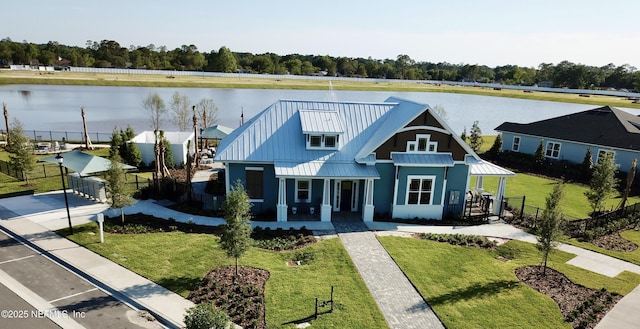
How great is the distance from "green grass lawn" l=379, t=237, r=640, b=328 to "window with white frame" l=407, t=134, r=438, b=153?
17.7 feet

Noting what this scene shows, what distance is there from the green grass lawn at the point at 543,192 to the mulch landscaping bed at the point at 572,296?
904cm

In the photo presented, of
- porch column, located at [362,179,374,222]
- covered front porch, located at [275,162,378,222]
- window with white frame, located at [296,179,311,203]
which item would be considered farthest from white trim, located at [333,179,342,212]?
porch column, located at [362,179,374,222]

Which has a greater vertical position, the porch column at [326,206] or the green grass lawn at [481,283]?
the porch column at [326,206]

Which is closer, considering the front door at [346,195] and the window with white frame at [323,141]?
the window with white frame at [323,141]

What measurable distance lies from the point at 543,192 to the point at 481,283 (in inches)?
688

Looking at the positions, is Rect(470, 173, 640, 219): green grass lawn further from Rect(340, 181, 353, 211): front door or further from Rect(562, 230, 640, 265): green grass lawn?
Rect(340, 181, 353, 211): front door

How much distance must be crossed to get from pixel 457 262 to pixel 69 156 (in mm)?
22701

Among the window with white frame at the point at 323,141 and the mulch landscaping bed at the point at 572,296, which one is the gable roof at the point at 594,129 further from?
the window with white frame at the point at 323,141

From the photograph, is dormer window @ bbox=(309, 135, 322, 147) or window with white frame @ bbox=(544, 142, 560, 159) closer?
dormer window @ bbox=(309, 135, 322, 147)

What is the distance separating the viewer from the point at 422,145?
72.8 ft

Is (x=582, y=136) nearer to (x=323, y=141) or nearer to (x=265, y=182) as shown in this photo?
(x=323, y=141)

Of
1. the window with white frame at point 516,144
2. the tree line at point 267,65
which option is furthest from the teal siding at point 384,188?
the tree line at point 267,65

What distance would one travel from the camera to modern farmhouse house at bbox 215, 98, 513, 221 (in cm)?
2133

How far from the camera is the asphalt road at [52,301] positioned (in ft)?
40.0
